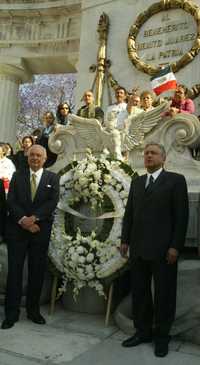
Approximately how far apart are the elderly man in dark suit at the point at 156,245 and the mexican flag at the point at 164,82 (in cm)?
451

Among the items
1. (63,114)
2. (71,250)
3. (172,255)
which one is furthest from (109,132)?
(172,255)

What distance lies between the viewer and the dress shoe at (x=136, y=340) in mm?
3975

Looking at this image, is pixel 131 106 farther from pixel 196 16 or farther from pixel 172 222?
pixel 172 222

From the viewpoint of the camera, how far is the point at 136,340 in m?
4.02

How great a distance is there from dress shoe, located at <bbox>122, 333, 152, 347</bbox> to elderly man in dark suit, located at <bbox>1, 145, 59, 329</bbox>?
1070 millimetres

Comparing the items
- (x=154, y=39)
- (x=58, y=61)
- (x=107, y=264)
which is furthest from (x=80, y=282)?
(x=58, y=61)

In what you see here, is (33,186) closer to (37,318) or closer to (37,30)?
(37,318)

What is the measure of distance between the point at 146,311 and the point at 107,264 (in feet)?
2.85

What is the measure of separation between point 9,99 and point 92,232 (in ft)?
39.7

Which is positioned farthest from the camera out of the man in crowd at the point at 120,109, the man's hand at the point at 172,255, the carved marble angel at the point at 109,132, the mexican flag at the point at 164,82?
the mexican flag at the point at 164,82

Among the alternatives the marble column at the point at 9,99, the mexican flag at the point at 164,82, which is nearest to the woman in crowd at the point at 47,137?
the mexican flag at the point at 164,82

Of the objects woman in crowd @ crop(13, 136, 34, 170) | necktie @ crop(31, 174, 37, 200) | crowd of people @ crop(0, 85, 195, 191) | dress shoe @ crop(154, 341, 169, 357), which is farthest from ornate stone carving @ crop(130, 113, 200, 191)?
dress shoe @ crop(154, 341, 169, 357)

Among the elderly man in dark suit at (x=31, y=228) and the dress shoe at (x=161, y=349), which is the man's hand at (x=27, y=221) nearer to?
the elderly man in dark suit at (x=31, y=228)

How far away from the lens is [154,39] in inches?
423
